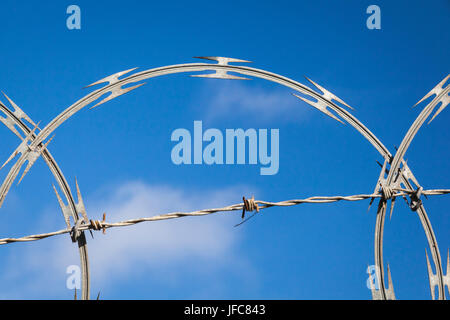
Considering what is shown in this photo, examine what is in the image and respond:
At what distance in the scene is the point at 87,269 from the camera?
9680 millimetres

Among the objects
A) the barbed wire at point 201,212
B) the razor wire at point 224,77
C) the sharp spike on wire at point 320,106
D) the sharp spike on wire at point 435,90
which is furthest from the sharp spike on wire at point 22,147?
the sharp spike on wire at point 435,90

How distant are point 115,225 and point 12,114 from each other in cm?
230

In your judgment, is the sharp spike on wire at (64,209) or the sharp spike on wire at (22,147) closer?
the sharp spike on wire at (64,209)

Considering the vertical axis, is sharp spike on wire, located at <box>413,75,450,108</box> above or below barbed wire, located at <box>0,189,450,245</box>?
above

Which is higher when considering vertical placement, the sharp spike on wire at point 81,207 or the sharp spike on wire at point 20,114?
the sharp spike on wire at point 20,114

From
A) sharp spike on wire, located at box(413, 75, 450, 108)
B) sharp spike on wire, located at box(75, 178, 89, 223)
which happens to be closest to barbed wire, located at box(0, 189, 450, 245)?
sharp spike on wire, located at box(75, 178, 89, 223)

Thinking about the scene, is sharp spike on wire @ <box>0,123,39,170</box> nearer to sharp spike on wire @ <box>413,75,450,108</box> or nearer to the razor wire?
the razor wire

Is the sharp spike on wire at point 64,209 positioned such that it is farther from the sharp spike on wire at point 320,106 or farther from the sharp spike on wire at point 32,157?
the sharp spike on wire at point 320,106

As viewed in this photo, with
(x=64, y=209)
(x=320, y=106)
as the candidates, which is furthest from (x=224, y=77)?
(x=64, y=209)

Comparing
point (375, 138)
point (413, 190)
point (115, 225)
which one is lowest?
point (115, 225)

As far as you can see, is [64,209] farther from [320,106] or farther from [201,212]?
[320,106]
